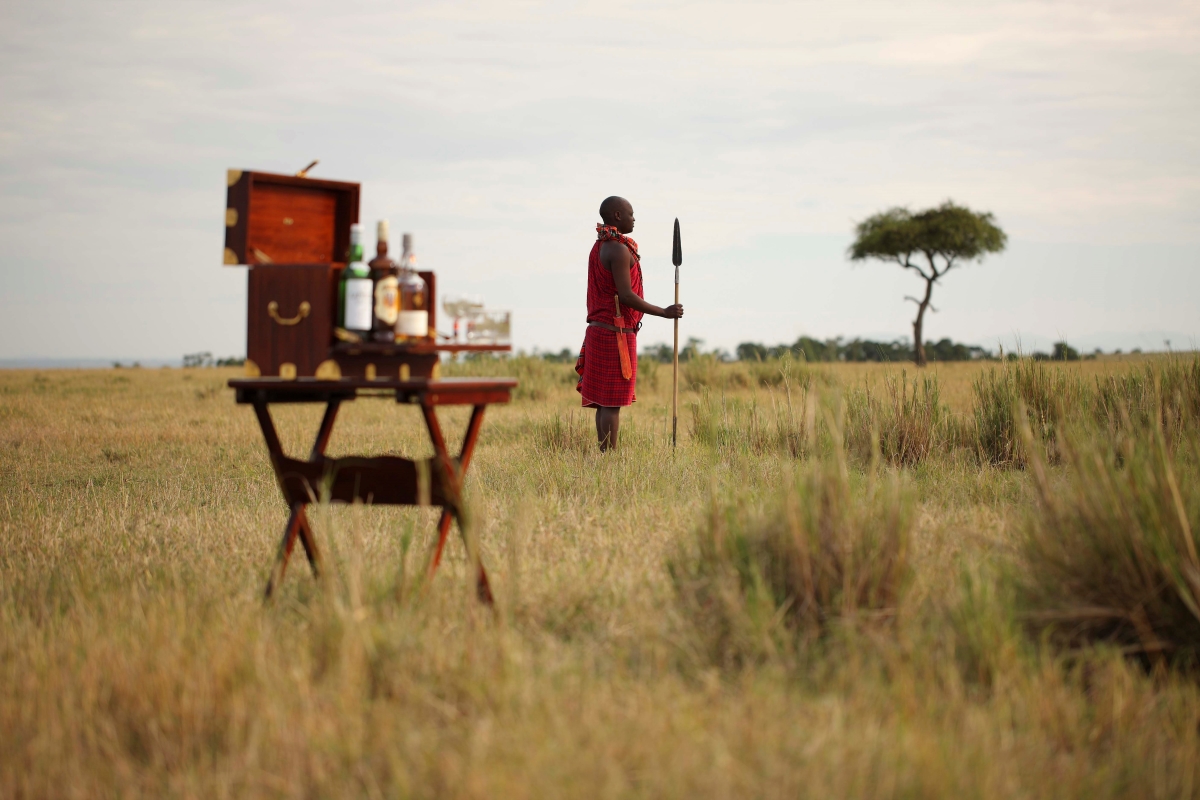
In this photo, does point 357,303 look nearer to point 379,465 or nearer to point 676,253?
point 379,465

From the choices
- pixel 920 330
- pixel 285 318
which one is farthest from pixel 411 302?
pixel 920 330

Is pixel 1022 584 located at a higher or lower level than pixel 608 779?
higher

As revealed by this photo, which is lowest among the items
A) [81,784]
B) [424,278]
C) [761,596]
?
[81,784]

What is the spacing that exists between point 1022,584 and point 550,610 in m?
1.67

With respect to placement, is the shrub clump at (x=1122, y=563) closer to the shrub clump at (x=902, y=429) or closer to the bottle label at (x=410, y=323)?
the bottle label at (x=410, y=323)

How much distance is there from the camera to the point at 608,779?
2.22 m

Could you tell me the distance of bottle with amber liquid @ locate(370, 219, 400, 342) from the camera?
3412mm

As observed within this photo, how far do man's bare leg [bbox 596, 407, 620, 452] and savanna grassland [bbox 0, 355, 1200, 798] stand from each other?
221cm

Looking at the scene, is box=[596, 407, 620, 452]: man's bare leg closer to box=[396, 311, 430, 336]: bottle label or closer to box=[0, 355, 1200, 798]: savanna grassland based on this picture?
box=[0, 355, 1200, 798]: savanna grassland

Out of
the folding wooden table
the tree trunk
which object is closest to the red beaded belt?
the folding wooden table

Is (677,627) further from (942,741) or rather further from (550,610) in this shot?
(942,741)

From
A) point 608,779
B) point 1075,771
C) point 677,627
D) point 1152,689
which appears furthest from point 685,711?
point 1152,689

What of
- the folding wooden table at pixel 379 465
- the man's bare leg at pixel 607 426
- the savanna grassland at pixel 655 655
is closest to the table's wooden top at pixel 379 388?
the folding wooden table at pixel 379 465

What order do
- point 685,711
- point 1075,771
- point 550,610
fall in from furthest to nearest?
point 550,610
point 685,711
point 1075,771
